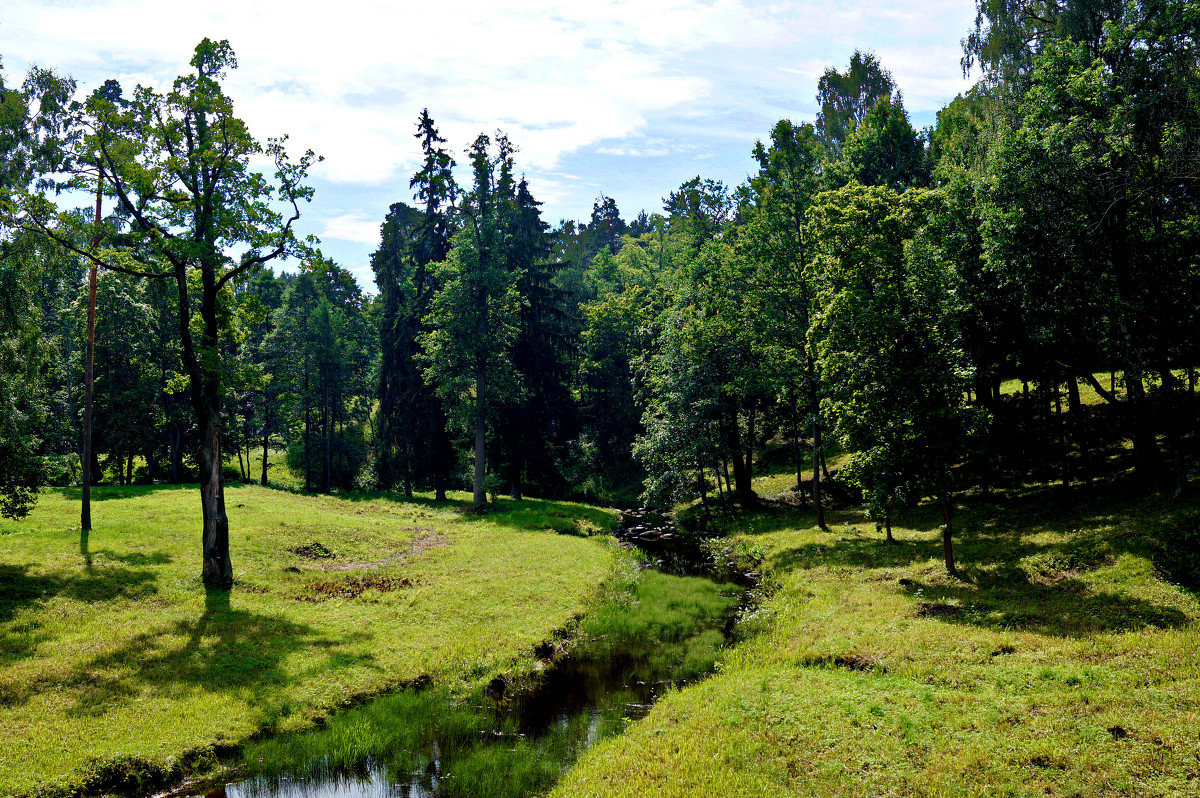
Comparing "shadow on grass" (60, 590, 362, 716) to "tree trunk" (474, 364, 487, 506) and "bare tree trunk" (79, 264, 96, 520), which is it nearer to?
"bare tree trunk" (79, 264, 96, 520)

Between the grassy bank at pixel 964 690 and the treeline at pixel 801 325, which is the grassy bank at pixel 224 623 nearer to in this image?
the treeline at pixel 801 325

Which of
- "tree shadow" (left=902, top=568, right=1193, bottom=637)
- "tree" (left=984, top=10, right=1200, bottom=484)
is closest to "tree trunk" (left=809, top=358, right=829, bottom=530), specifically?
"tree" (left=984, top=10, right=1200, bottom=484)

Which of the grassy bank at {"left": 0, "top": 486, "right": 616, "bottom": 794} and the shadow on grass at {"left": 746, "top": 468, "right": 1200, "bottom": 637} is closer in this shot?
the grassy bank at {"left": 0, "top": 486, "right": 616, "bottom": 794}

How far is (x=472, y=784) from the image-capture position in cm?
1131

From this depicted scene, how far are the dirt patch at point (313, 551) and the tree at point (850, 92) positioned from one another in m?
67.1

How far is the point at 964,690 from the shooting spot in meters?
12.5

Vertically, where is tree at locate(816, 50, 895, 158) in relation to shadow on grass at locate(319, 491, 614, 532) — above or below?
above

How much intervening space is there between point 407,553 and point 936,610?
23.0 m

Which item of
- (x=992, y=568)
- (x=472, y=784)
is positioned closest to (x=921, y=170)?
(x=992, y=568)

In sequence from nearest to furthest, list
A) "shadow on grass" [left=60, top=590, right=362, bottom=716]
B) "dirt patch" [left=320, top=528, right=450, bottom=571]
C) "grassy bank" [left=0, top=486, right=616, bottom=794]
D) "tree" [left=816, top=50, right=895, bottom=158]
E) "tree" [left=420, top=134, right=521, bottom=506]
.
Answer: "grassy bank" [left=0, top=486, right=616, bottom=794]
"shadow on grass" [left=60, top=590, right=362, bottom=716]
"dirt patch" [left=320, top=528, right=450, bottom=571]
"tree" [left=420, top=134, right=521, bottom=506]
"tree" [left=816, top=50, right=895, bottom=158]

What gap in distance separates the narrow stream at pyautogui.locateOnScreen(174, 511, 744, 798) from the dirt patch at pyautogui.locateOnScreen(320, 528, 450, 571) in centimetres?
1127

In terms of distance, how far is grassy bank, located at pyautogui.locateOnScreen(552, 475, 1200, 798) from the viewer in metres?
9.76

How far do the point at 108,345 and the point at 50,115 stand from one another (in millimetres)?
32960

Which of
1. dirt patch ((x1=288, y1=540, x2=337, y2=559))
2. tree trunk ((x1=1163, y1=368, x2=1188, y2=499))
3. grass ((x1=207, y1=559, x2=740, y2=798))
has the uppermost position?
tree trunk ((x1=1163, y1=368, x2=1188, y2=499))
